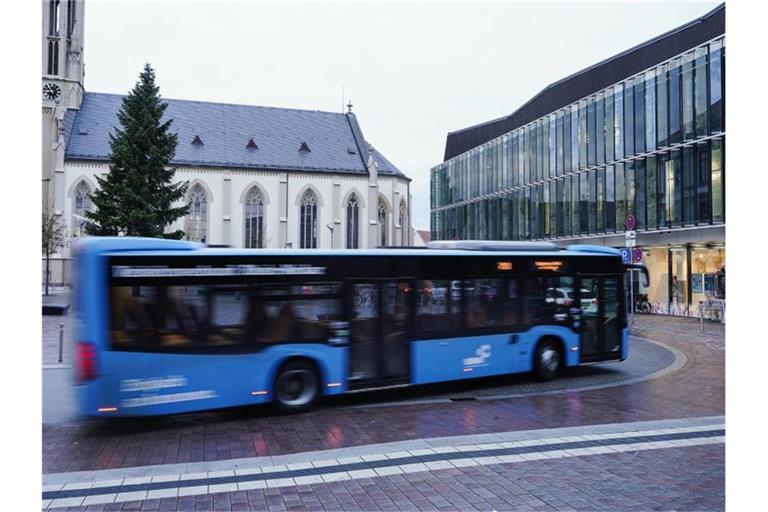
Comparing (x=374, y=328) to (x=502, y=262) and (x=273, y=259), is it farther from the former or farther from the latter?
(x=502, y=262)

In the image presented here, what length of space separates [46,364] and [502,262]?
1074 centimetres

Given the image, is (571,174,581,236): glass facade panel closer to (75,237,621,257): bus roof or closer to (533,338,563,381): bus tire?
(75,237,621,257): bus roof

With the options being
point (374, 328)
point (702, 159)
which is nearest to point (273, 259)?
point (374, 328)

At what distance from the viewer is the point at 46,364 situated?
14.1 meters

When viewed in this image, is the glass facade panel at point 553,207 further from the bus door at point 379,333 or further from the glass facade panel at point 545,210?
the bus door at point 379,333

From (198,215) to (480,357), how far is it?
167 ft

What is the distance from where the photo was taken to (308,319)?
9547mm

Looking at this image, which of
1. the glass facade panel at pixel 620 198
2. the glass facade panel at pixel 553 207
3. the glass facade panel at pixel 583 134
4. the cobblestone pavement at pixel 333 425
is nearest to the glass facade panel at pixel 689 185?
the glass facade panel at pixel 620 198

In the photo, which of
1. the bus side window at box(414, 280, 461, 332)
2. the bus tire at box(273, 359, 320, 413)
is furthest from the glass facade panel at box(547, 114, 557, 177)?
the bus tire at box(273, 359, 320, 413)

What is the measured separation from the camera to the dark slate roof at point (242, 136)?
188 feet

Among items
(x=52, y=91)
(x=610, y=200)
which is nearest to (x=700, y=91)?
(x=610, y=200)

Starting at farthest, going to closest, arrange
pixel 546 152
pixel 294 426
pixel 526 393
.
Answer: pixel 546 152
pixel 526 393
pixel 294 426

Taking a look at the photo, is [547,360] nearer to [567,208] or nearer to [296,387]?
[296,387]

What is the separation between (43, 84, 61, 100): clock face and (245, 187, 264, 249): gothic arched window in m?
19.8
